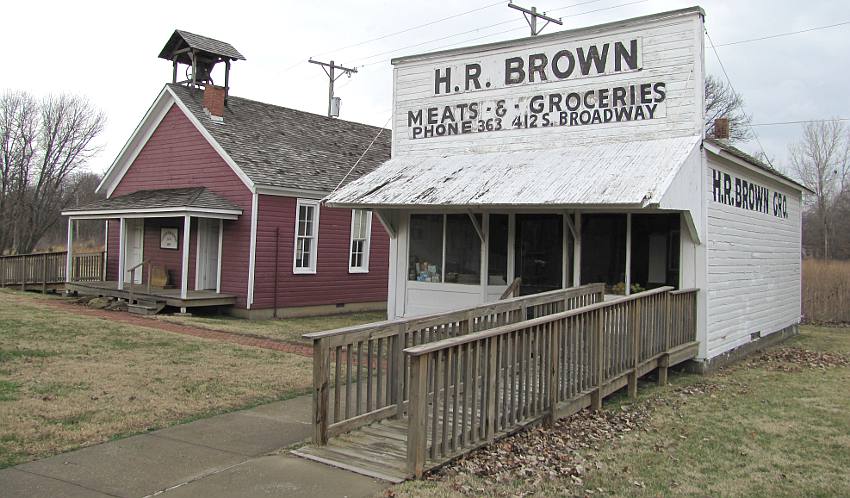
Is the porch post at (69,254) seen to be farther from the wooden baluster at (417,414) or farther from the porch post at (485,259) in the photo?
the wooden baluster at (417,414)

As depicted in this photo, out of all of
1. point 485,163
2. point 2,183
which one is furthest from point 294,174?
point 2,183

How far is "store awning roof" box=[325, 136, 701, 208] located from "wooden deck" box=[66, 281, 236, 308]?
5979 mm

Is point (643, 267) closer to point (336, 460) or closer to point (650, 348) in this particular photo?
point (650, 348)

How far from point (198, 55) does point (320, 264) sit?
7.19 metres

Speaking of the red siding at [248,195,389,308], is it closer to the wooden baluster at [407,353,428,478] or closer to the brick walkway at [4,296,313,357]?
the brick walkway at [4,296,313,357]

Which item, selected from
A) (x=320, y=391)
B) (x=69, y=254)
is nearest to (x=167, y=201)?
(x=69, y=254)

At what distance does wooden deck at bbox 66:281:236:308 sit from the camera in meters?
17.2

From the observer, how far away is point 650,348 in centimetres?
948

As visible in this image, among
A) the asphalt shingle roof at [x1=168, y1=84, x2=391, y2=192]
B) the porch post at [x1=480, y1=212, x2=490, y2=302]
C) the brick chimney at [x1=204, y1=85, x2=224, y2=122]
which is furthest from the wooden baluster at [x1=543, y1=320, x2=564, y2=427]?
the brick chimney at [x1=204, y1=85, x2=224, y2=122]

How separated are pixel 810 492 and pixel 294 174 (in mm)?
15392

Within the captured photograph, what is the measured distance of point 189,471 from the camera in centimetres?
568

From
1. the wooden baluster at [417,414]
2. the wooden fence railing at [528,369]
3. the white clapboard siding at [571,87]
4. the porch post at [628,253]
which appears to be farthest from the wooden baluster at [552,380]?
the white clapboard siding at [571,87]

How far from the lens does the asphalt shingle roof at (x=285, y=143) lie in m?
18.6

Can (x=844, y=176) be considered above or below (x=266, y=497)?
above
